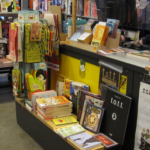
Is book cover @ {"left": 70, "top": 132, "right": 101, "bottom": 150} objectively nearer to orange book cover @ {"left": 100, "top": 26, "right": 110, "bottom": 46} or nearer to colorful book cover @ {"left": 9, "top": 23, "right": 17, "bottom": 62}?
orange book cover @ {"left": 100, "top": 26, "right": 110, "bottom": 46}

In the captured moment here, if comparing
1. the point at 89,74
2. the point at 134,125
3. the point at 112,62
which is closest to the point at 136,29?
the point at 89,74

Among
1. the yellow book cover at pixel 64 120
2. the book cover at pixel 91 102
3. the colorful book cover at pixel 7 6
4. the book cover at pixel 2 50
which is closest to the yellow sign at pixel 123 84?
the book cover at pixel 91 102

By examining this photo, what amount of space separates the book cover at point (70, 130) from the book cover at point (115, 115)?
22 cm

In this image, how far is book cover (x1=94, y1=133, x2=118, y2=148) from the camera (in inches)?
78.8

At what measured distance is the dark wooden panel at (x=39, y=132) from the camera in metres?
2.26

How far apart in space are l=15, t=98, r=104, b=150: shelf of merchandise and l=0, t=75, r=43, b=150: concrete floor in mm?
65

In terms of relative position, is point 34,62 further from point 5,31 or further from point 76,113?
point 5,31

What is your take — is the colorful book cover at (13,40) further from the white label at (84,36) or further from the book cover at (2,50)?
the book cover at (2,50)

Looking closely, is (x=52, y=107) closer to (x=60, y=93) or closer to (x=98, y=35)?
(x=60, y=93)

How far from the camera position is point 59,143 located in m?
2.25

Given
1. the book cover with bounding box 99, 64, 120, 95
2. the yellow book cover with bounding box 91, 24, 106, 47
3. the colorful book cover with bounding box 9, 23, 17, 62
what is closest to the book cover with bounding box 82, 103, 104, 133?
the book cover with bounding box 99, 64, 120, 95

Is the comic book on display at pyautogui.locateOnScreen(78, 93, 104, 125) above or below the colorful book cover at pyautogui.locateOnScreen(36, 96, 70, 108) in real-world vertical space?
above

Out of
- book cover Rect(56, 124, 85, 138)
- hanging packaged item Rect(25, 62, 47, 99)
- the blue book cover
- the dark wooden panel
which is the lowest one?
the dark wooden panel

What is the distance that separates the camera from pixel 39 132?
263 cm
